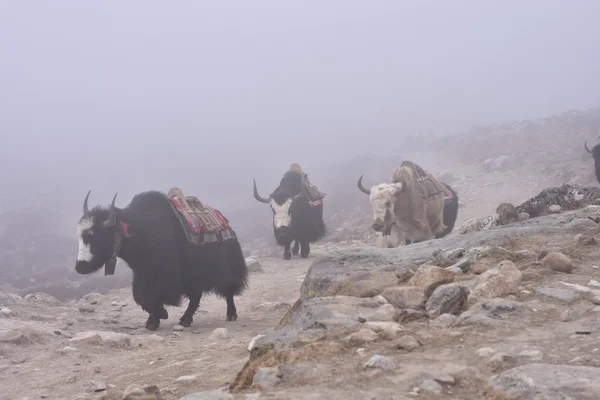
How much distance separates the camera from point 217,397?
1801 millimetres

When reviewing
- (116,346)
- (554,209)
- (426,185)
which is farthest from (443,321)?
(426,185)

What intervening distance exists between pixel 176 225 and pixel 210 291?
765 millimetres

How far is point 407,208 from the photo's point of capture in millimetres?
7105

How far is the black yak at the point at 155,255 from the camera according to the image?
5.34 m

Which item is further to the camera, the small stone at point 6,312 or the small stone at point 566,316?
the small stone at point 6,312

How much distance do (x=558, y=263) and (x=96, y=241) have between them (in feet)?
12.8

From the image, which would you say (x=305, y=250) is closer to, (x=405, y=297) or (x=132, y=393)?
(x=405, y=297)

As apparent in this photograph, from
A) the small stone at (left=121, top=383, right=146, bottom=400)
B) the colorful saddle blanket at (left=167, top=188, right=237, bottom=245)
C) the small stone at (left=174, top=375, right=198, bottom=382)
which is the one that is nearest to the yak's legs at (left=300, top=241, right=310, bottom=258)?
the colorful saddle blanket at (left=167, top=188, right=237, bottom=245)

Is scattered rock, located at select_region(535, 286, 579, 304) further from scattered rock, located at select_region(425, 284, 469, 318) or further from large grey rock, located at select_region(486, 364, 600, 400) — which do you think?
large grey rock, located at select_region(486, 364, 600, 400)

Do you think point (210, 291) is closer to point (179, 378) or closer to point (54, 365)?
point (54, 365)

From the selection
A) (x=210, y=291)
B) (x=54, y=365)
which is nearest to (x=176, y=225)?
(x=210, y=291)

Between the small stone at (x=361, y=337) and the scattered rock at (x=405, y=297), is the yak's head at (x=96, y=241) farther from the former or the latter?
the small stone at (x=361, y=337)

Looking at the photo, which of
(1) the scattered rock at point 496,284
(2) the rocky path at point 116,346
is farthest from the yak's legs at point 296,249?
(1) the scattered rock at point 496,284

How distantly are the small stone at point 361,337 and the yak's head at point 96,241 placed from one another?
3622 mm
